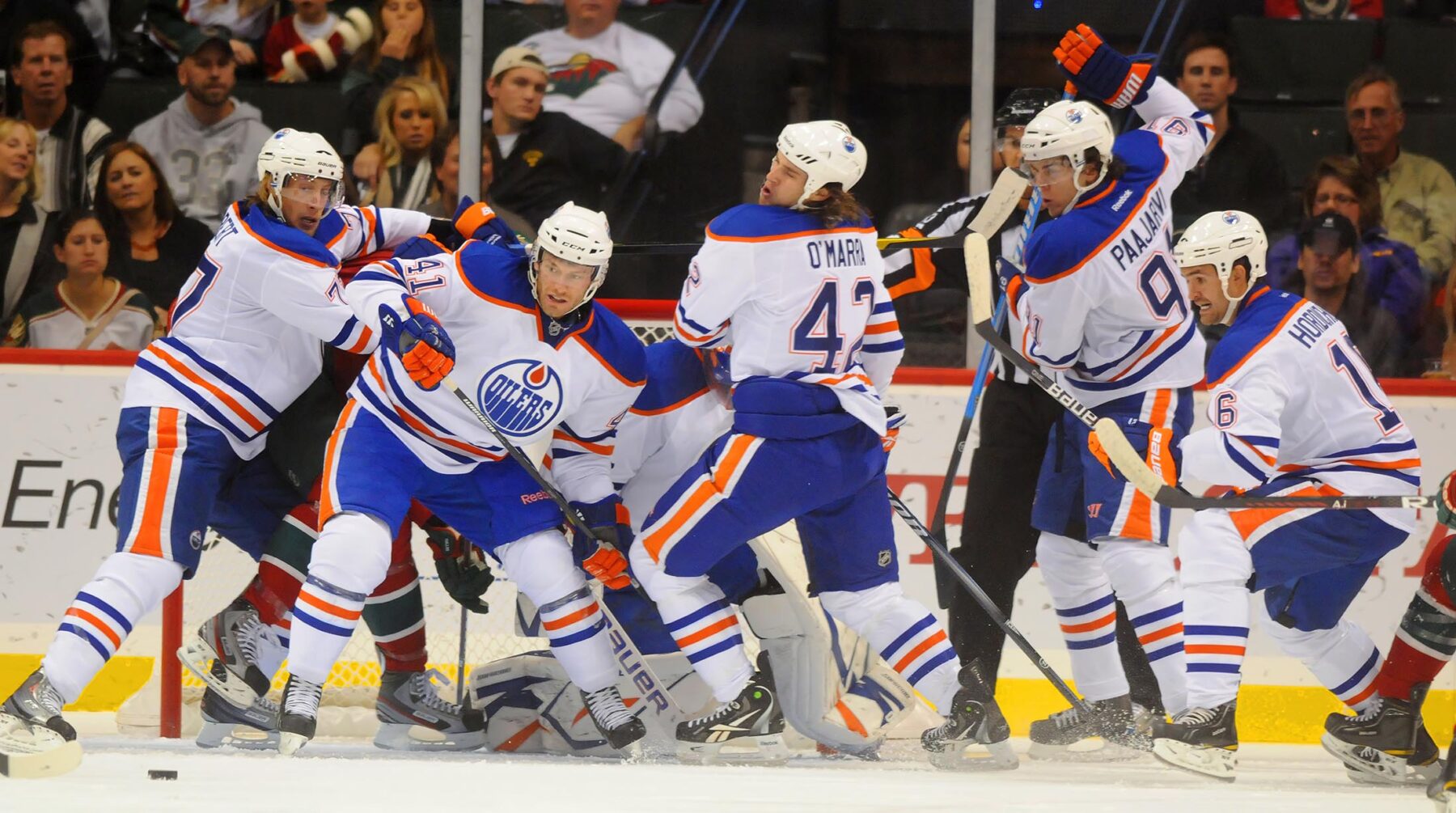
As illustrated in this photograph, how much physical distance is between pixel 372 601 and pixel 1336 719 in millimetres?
1900

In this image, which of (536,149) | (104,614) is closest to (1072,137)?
(536,149)

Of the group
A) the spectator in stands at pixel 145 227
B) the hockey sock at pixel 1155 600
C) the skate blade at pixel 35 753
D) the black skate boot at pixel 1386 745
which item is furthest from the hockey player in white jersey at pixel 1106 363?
the spectator in stands at pixel 145 227

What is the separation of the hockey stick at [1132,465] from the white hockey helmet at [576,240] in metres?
0.79

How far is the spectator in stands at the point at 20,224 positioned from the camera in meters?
4.24

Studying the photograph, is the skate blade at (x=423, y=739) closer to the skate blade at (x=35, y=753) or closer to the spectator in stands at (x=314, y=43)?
the skate blade at (x=35, y=753)

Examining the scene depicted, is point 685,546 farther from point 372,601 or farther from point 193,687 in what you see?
point 193,687

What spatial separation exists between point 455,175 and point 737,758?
1862 millimetres

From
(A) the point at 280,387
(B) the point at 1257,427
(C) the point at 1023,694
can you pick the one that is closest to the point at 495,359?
(A) the point at 280,387

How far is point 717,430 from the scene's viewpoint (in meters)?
3.21

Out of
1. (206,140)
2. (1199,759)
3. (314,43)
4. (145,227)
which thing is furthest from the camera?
(314,43)

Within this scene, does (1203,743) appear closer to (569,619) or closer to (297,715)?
(569,619)

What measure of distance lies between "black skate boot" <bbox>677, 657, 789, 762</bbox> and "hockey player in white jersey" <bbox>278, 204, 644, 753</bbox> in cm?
10

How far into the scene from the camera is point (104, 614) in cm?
287

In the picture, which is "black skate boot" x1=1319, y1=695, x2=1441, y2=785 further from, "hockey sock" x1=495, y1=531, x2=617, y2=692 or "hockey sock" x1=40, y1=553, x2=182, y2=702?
"hockey sock" x1=40, y1=553, x2=182, y2=702
